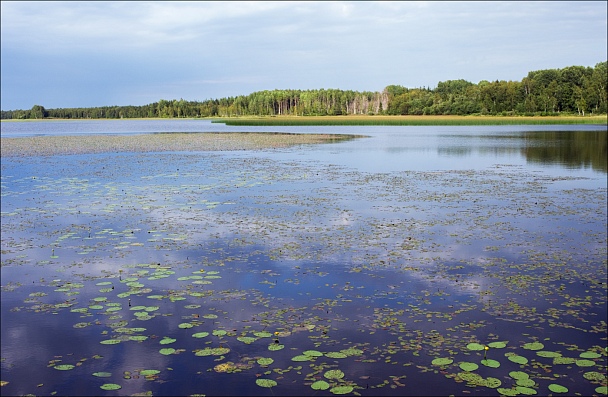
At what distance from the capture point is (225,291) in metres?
9.67

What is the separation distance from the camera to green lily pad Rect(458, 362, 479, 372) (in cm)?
679

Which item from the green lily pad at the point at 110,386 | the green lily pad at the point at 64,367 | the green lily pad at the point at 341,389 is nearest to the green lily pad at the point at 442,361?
the green lily pad at the point at 341,389

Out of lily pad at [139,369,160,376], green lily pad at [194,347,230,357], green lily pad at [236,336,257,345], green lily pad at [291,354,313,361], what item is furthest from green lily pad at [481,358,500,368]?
lily pad at [139,369,160,376]

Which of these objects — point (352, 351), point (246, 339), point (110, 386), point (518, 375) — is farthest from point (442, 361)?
point (110, 386)

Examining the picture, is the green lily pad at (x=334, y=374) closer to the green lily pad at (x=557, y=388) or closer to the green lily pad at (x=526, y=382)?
the green lily pad at (x=526, y=382)

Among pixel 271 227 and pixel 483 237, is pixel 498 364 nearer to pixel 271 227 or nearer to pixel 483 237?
pixel 483 237

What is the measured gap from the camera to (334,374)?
21.8 feet

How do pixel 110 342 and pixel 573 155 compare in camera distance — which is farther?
pixel 573 155

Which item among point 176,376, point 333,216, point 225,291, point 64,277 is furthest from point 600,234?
point 64,277

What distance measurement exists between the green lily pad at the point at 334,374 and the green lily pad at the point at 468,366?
4.89 ft

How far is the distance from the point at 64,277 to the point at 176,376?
4872 mm

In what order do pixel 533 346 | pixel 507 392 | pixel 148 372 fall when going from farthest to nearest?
pixel 533 346, pixel 148 372, pixel 507 392

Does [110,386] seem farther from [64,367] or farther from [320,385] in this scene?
[320,385]

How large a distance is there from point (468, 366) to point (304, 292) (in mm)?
3455
